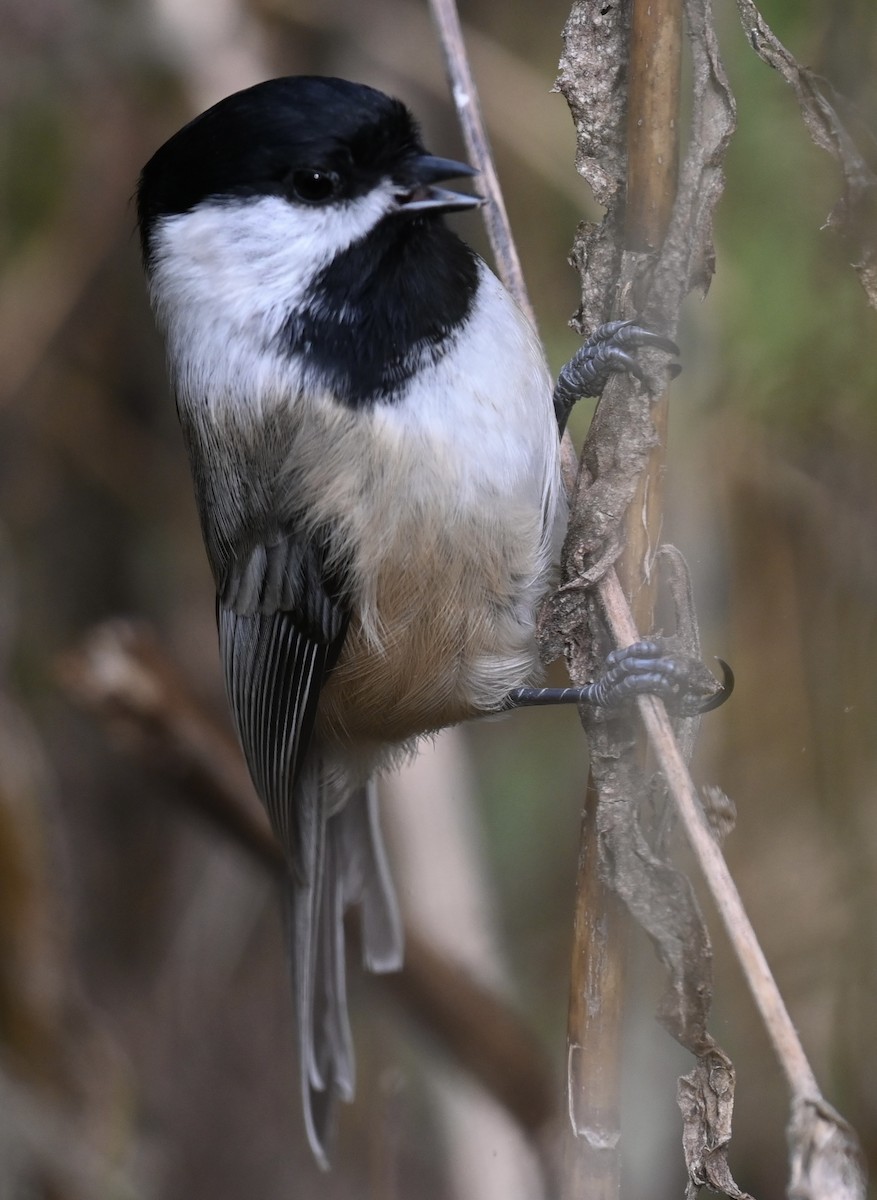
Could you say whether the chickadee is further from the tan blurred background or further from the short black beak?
the tan blurred background

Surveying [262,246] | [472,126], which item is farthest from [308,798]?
Result: [472,126]

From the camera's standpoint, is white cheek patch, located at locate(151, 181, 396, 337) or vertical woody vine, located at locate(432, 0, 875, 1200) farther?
white cheek patch, located at locate(151, 181, 396, 337)

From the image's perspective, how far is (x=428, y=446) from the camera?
1587mm

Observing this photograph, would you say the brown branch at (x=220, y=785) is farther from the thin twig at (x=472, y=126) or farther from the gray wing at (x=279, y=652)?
the thin twig at (x=472, y=126)

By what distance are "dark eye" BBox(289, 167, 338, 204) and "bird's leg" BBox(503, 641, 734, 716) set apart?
0.70 meters

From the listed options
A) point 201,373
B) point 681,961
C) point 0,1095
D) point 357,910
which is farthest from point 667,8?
point 0,1095

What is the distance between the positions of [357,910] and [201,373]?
1213mm

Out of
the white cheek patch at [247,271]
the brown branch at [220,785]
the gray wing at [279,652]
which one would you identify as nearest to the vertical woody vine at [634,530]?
the white cheek patch at [247,271]

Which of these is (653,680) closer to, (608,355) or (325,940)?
(608,355)

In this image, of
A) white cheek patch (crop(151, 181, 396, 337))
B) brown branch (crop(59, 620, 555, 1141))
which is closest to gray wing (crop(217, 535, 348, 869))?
brown branch (crop(59, 620, 555, 1141))

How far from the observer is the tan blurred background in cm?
195

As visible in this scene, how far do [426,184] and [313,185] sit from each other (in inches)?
5.7

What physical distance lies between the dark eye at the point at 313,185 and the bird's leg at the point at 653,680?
0.70 m

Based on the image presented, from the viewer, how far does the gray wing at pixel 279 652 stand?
5.96 ft
